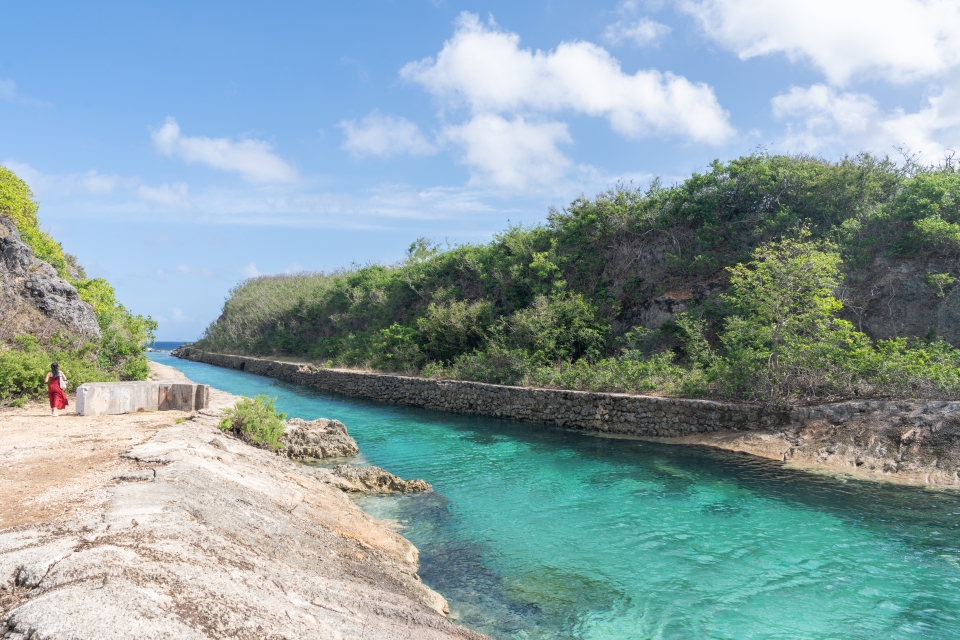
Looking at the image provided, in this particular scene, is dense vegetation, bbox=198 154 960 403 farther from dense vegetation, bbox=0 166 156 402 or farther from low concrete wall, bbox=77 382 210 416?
dense vegetation, bbox=0 166 156 402

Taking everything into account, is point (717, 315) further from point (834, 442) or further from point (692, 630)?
point (692, 630)

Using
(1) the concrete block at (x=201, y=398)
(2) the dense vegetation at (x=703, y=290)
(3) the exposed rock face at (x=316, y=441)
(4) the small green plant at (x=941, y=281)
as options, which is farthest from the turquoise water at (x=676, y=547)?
(4) the small green plant at (x=941, y=281)

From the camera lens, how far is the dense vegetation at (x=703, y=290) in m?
14.3

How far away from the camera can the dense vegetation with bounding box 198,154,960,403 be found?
47.0 ft

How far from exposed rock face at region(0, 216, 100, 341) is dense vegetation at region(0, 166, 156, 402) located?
39cm

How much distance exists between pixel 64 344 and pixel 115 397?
413 cm

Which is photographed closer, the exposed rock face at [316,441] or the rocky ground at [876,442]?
the rocky ground at [876,442]

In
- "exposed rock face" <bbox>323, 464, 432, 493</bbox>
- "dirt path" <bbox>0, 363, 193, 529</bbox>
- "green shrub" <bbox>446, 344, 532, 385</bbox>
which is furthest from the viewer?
"green shrub" <bbox>446, 344, 532, 385</bbox>

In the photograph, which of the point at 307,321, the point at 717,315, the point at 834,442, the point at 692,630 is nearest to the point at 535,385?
the point at 717,315

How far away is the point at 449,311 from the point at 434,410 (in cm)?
627

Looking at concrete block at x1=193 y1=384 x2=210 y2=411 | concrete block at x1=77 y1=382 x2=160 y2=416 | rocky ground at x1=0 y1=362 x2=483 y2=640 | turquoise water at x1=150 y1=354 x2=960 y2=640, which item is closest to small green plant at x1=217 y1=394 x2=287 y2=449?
concrete block at x1=193 y1=384 x2=210 y2=411

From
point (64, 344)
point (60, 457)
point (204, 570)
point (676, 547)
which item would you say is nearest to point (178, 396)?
point (64, 344)

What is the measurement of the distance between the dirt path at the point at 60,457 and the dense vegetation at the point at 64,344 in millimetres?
764

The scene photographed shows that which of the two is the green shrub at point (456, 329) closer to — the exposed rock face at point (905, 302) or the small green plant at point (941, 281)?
the exposed rock face at point (905, 302)
